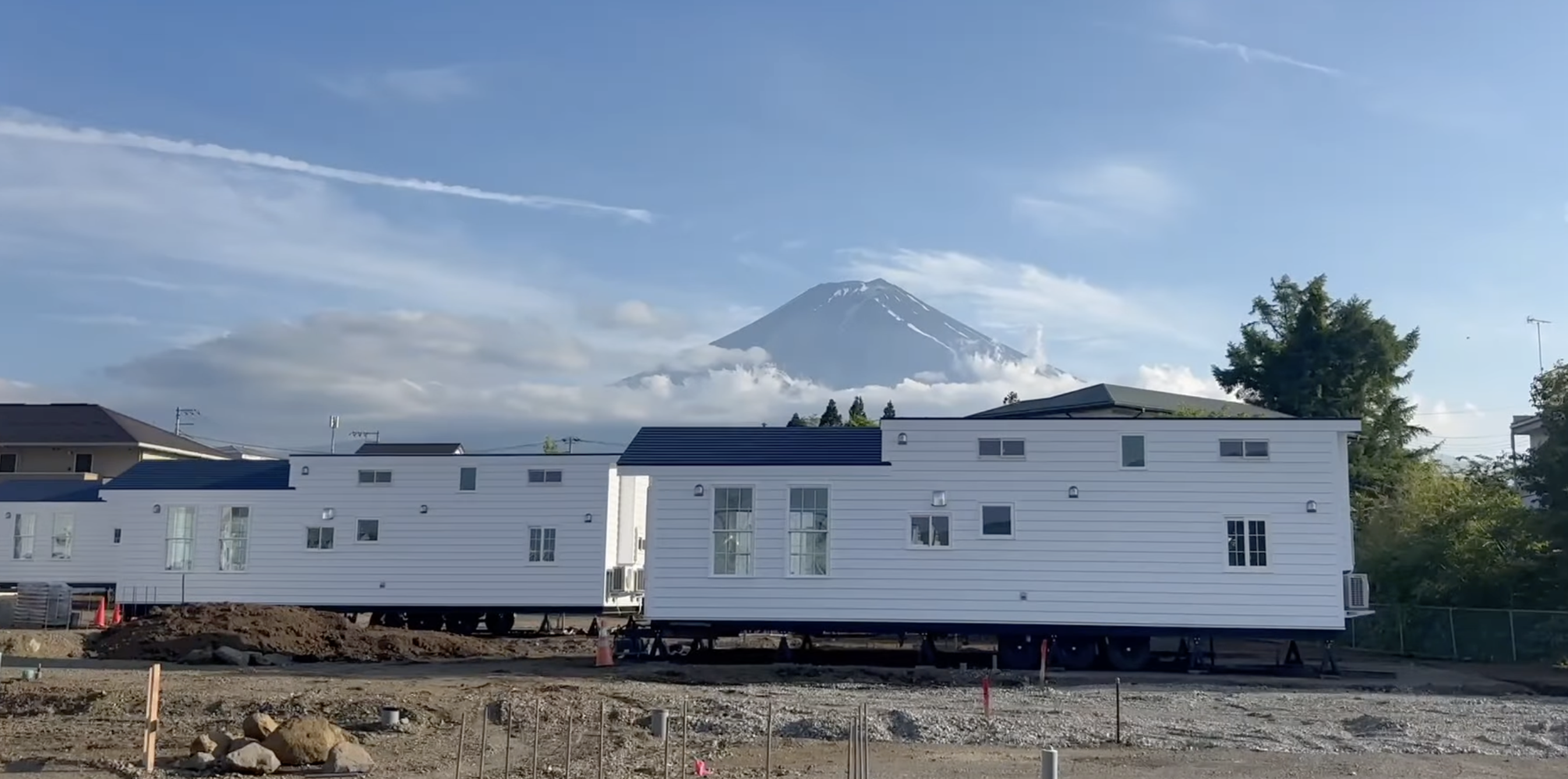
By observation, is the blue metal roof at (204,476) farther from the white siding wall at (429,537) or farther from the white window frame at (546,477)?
the white window frame at (546,477)

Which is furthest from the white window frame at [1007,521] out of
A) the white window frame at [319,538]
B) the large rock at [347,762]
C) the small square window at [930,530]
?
the white window frame at [319,538]

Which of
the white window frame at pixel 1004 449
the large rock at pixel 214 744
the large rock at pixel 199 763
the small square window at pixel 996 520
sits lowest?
the large rock at pixel 199 763

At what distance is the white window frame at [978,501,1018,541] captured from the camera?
89.9ft

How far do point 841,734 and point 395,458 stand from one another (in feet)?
68.8

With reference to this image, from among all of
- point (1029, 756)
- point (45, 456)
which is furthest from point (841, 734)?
point (45, 456)

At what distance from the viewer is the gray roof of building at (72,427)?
57906 millimetres

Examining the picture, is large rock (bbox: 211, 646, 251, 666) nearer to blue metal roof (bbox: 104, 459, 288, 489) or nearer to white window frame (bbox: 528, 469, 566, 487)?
blue metal roof (bbox: 104, 459, 288, 489)

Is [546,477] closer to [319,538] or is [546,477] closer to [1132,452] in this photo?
[319,538]

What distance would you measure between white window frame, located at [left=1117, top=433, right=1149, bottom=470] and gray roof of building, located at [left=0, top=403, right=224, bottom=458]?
44228 millimetres

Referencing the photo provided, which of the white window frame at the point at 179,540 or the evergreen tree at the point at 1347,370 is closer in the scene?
the white window frame at the point at 179,540

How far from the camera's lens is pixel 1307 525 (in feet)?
88.3

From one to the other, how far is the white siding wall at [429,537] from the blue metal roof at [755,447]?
700 centimetres

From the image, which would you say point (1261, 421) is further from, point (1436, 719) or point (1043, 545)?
point (1436, 719)

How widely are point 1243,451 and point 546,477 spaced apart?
17.0 meters
